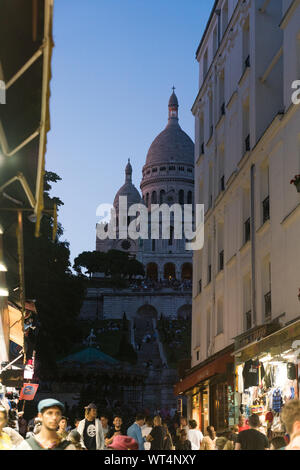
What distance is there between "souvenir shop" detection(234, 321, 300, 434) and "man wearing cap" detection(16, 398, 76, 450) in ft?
26.3

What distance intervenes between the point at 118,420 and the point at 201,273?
51.5 ft

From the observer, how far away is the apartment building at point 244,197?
16656mm

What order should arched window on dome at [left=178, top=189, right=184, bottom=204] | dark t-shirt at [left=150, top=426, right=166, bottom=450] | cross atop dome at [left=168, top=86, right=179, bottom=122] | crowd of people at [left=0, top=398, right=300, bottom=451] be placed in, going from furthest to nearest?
1. cross atop dome at [left=168, top=86, right=179, bottom=122]
2. arched window on dome at [left=178, top=189, right=184, bottom=204]
3. dark t-shirt at [left=150, top=426, right=166, bottom=450]
4. crowd of people at [left=0, top=398, right=300, bottom=451]

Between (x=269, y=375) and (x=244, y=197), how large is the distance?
6.76m

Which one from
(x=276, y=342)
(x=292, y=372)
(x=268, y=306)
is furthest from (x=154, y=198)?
(x=292, y=372)

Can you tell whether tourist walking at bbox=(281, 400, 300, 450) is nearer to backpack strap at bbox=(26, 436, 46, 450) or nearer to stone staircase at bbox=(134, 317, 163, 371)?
backpack strap at bbox=(26, 436, 46, 450)

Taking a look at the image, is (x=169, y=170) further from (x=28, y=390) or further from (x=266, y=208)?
(x=28, y=390)

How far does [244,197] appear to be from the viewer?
21672 millimetres

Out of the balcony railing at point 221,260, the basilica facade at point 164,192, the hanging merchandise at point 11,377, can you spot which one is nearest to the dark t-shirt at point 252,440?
the hanging merchandise at point 11,377

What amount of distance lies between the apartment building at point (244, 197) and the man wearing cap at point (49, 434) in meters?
8.77

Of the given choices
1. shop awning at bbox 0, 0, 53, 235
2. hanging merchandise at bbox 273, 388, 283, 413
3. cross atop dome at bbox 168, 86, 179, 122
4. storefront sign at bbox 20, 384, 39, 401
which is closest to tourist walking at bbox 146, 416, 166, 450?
hanging merchandise at bbox 273, 388, 283, 413

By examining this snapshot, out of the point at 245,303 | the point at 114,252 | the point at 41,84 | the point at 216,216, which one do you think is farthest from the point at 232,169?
the point at 114,252

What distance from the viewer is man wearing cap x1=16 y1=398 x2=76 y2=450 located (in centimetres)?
525

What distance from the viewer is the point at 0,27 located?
543cm
